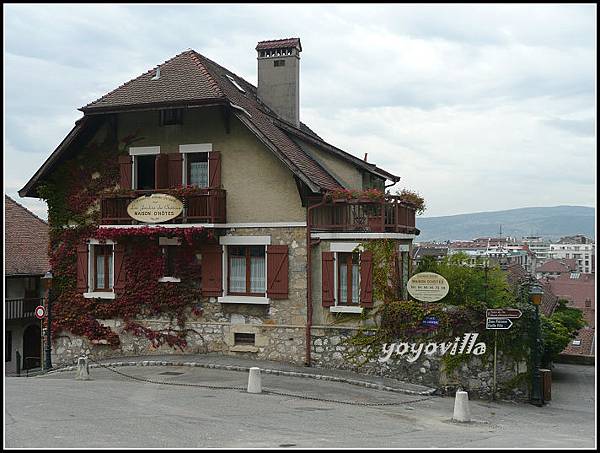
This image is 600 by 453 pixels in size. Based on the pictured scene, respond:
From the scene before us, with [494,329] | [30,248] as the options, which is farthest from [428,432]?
[30,248]

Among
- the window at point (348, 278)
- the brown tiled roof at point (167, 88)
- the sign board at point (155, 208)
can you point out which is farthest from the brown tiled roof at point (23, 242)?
the window at point (348, 278)

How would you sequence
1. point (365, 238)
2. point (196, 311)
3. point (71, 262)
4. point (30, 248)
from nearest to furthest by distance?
point (365, 238) < point (196, 311) < point (71, 262) < point (30, 248)

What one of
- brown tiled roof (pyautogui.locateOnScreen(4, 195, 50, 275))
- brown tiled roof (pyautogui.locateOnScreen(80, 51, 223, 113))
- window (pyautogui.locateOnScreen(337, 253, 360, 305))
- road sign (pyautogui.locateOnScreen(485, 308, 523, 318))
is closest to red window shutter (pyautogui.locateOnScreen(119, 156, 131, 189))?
brown tiled roof (pyautogui.locateOnScreen(80, 51, 223, 113))

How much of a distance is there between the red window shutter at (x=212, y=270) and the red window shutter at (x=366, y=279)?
166 inches

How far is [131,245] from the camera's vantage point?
22141 millimetres

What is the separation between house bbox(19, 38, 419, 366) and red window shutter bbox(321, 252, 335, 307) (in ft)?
0.09

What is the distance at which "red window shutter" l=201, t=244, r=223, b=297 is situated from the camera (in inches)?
838

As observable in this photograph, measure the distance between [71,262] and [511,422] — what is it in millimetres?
14237

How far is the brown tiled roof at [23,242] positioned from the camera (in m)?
35.2

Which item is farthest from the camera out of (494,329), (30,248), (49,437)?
(30,248)

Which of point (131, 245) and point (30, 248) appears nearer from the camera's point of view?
point (131, 245)

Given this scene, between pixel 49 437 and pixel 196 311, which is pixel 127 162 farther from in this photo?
pixel 49 437

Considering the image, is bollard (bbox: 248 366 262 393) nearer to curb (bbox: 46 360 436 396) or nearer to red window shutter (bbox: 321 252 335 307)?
curb (bbox: 46 360 436 396)

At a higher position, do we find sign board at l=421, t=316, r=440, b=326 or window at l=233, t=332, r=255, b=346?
sign board at l=421, t=316, r=440, b=326
